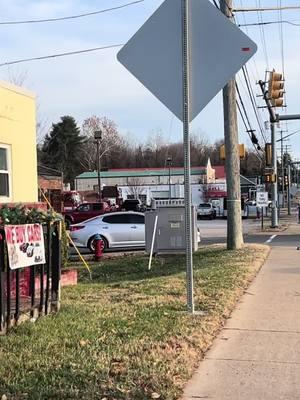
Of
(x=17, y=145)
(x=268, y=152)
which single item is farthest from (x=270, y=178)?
(x=17, y=145)

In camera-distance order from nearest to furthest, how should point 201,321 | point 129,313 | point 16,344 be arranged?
point 16,344, point 201,321, point 129,313

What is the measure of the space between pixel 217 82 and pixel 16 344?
3.58 metres

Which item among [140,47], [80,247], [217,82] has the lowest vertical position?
[80,247]

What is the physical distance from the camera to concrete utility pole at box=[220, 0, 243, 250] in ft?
55.9

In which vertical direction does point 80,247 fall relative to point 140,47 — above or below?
below

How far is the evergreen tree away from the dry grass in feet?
369

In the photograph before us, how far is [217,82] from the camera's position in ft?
22.8

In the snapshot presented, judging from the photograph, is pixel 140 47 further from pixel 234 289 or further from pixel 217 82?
pixel 234 289

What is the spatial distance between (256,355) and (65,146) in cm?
11568

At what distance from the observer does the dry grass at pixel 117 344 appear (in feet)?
15.4

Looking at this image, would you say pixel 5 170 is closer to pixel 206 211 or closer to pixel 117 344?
pixel 117 344

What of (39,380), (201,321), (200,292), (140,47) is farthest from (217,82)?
(39,380)

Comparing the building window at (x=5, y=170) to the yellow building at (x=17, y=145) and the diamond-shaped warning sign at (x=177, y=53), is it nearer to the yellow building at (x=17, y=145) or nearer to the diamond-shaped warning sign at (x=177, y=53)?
the yellow building at (x=17, y=145)

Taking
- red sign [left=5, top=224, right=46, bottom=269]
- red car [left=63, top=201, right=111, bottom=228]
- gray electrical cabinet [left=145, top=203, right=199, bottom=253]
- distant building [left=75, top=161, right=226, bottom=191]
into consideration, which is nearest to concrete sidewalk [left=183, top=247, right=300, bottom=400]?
red sign [left=5, top=224, right=46, bottom=269]
